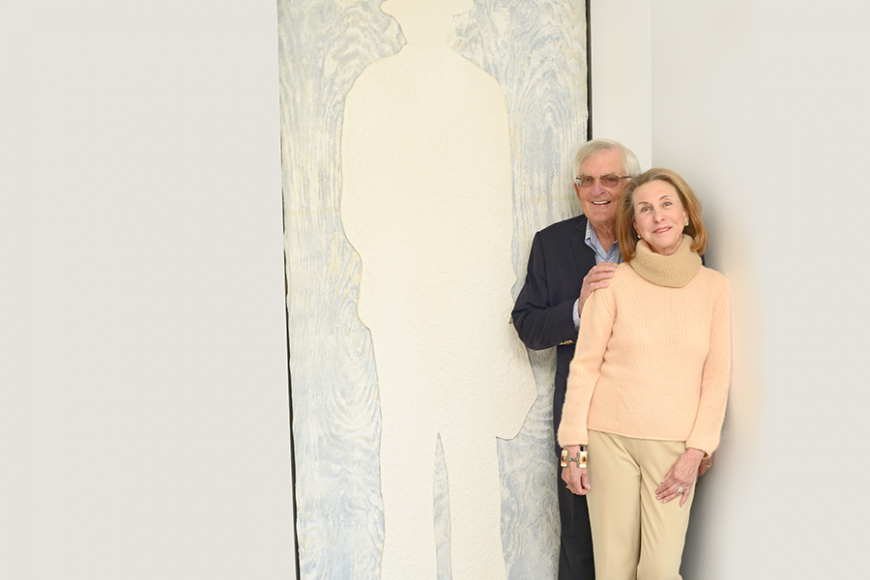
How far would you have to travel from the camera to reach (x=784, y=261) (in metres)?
1.42

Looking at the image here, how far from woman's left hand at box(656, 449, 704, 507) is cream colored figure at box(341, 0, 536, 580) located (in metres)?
0.64

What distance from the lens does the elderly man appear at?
2.00 m

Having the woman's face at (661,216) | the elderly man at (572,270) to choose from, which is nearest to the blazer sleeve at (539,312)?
the elderly man at (572,270)

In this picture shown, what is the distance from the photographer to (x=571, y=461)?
1791mm

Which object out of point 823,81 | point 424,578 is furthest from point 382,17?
point 424,578

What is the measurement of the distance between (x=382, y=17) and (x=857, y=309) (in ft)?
5.29

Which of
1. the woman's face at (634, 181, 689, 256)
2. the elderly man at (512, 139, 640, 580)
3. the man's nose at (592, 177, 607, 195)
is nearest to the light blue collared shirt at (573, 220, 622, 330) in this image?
the elderly man at (512, 139, 640, 580)

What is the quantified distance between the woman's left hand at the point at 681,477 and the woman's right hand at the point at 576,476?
20cm

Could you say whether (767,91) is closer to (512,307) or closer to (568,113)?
(568,113)

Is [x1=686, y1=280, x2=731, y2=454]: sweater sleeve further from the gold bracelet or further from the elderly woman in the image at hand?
the gold bracelet

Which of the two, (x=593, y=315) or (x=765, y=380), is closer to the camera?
(x=765, y=380)

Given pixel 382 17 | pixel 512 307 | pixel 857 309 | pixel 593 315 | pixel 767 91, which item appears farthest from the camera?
pixel 512 307

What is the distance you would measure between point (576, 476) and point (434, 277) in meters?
0.79

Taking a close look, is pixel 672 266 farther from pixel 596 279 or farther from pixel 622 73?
pixel 622 73
